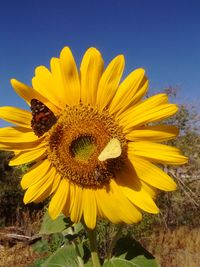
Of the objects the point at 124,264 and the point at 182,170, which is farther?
the point at 182,170

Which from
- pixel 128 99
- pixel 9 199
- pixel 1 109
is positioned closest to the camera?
pixel 128 99

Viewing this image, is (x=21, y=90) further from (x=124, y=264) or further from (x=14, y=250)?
(x=14, y=250)

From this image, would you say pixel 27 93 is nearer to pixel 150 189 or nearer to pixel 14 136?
pixel 14 136

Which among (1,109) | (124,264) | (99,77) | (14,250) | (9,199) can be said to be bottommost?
(14,250)

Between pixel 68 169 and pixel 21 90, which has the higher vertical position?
pixel 21 90

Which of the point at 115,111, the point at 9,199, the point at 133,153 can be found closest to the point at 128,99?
the point at 115,111

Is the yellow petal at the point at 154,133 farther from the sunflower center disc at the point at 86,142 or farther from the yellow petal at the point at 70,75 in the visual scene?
the yellow petal at the point at 70,75
